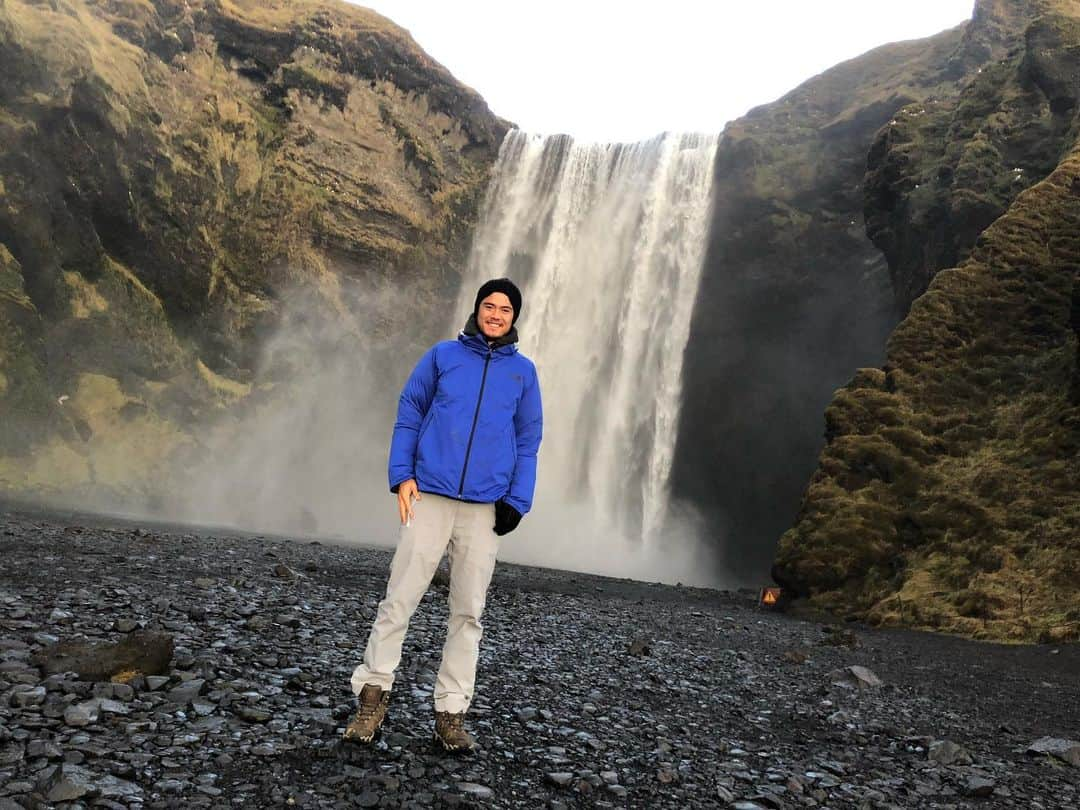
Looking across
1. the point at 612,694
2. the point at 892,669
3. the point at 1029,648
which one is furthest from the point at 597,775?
the point at 1029,648

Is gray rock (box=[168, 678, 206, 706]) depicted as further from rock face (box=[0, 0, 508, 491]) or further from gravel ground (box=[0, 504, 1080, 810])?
rock face (box=[0, 0, 508, 491])

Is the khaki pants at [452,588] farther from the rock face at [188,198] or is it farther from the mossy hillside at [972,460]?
the rock face at [188,198]

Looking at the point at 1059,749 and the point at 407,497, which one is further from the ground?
the point at 407,497

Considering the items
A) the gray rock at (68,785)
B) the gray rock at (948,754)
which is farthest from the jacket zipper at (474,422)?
the gray rock at (948,754)

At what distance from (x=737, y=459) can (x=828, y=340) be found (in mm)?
7642

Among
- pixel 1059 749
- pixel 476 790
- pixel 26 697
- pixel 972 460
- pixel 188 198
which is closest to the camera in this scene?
pixel 476 790

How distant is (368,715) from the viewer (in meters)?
4.48

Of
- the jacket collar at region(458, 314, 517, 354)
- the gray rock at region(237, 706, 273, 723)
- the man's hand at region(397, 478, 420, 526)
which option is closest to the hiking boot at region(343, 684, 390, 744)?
the gray rock at region(237, 706, 273, 723)

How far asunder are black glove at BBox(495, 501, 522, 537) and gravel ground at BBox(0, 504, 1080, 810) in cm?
144

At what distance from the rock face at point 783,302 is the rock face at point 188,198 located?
18.4 m

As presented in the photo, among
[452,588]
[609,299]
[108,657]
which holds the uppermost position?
[609,299]

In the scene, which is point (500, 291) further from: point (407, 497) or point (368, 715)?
point (368, 715)

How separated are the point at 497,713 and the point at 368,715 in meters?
1.52

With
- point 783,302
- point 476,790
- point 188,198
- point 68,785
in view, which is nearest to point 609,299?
point 783,302
